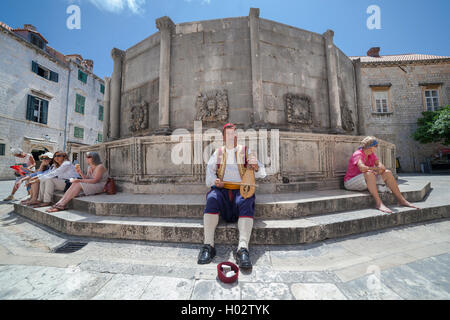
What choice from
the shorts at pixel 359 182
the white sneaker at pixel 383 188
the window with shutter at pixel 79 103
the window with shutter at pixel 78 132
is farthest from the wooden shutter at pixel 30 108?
the white sneaker at pixel 383 188

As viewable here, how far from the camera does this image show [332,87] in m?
6.34

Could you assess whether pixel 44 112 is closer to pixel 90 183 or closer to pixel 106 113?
pixel 106 113

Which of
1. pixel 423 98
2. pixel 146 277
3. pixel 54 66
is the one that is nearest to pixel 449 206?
pixel 146 277

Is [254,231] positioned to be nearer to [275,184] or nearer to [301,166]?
[275,184]

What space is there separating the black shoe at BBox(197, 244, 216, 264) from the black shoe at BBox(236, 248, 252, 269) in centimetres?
33

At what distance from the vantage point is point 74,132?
1923 cm

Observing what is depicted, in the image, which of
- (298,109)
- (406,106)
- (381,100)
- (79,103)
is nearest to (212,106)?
(298,109)

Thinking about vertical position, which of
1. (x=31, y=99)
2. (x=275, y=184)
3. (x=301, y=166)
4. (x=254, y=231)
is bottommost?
(x=254, y=231)

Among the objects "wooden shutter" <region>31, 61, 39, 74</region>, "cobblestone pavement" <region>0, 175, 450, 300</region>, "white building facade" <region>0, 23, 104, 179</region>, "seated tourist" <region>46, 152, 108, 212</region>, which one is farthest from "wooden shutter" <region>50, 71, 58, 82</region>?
"cobblestone pavement" <region>0, 175, 450, 300</region>

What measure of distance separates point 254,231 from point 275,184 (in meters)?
1.73

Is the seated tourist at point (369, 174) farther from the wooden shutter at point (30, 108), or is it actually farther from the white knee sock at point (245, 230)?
the wooden shutter at point (30, 108)

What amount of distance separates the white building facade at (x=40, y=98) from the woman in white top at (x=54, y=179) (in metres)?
8.52

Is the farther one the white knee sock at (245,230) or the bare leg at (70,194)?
the bare leg at (70,194)

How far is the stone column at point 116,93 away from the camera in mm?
7320
